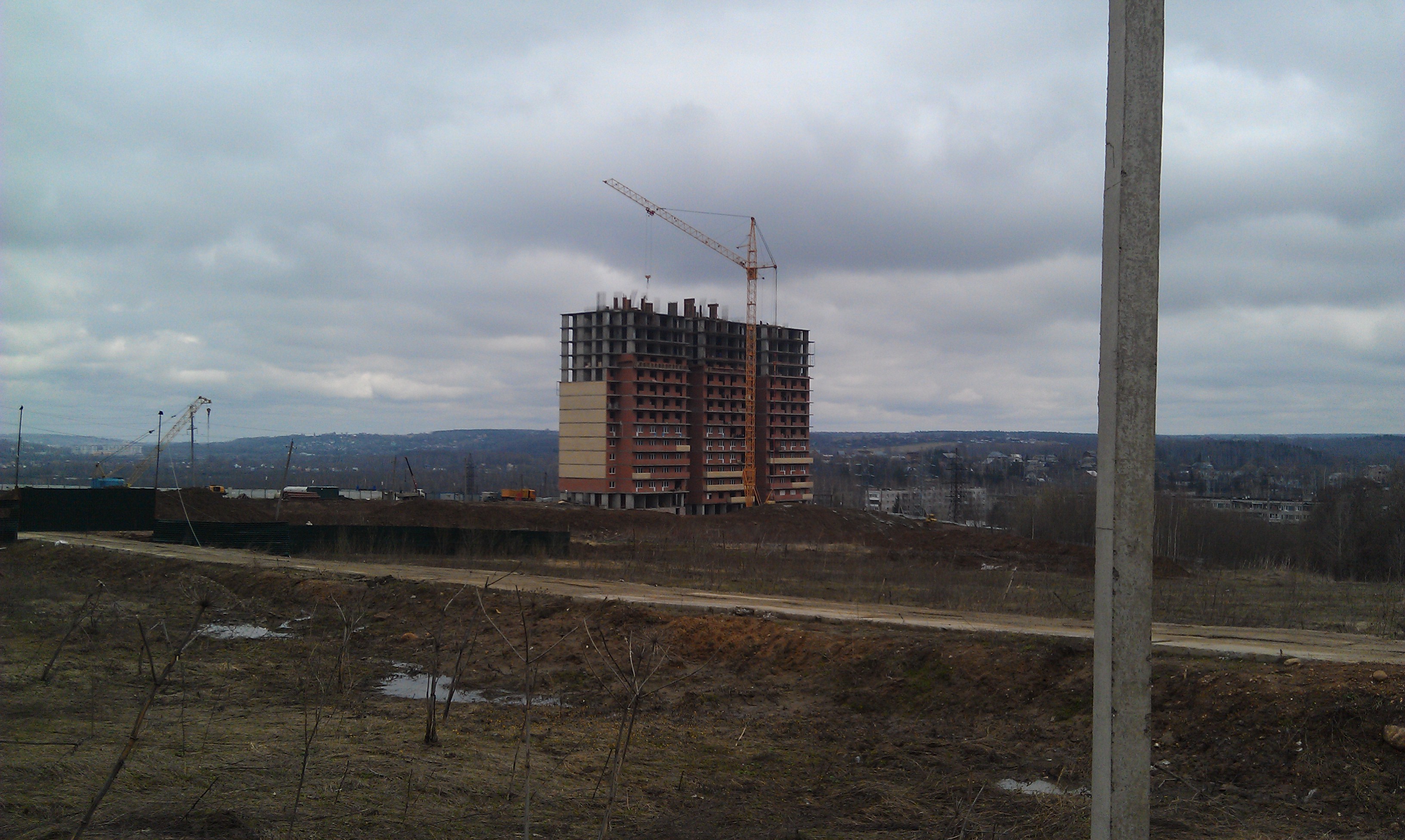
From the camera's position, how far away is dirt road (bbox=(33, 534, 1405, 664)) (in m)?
14.6

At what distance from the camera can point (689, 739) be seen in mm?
12320

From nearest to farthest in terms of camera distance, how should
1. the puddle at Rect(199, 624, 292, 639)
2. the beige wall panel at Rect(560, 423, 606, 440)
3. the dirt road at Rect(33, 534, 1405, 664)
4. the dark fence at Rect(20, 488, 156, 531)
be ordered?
the dirt road at Rect(33, 534, 1405, 664), the puddle at Rect(199, 624, 292, 639), the dark fence at Rect(20, 488, 156, 531), the beige wall panel at Rect(560, 423, 606, 440)

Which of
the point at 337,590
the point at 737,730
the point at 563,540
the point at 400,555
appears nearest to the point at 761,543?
the point at 563,540

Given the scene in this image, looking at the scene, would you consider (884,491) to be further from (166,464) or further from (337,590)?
(337,590)

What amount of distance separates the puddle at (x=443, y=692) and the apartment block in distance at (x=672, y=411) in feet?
220

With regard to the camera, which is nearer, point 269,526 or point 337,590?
point 337,590

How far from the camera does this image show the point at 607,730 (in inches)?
498

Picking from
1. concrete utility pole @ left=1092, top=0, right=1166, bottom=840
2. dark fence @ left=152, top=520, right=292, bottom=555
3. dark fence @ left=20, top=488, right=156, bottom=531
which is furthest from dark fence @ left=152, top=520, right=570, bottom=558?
concrete utility pole @ left=1092, top=0, right=1166, bottom=840

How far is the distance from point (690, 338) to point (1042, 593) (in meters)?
74.5

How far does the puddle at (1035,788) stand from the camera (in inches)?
380

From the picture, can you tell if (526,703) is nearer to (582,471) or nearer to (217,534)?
(217,534)

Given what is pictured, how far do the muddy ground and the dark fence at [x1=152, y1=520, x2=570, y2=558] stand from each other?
17.1 meters

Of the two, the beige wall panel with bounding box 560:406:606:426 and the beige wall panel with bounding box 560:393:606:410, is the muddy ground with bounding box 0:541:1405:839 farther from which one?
the beige wall panel with bounding box 560:393:606:410

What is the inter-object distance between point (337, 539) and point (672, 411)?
59.9 m
